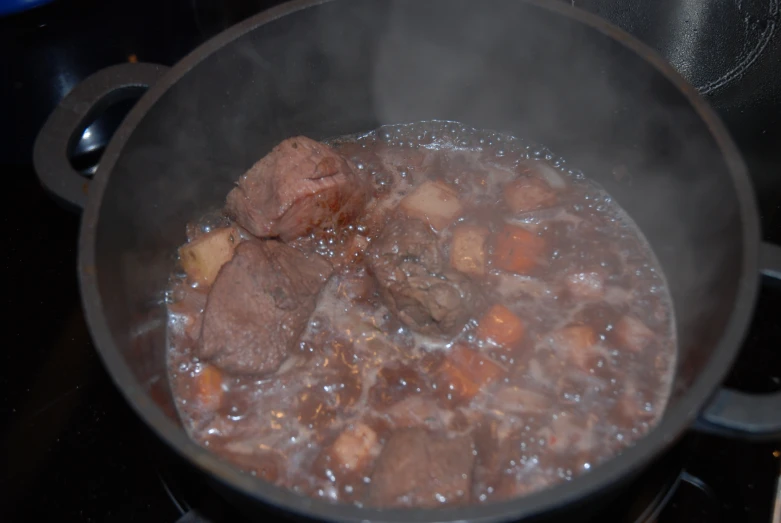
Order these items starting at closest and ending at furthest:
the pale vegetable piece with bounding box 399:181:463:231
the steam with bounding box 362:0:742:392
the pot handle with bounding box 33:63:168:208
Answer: the pot handle with bounding box 33:63:168:208, the steam with bounding box 362:0:742:392, the pale vegetable piece with bounding box 399:181:463:231

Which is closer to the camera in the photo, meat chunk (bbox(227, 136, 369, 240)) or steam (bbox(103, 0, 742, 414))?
steam (bbox(103, 0, 742, 414))

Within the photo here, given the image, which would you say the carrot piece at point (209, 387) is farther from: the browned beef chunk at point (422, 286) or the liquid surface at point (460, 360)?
the browned beef chunk at point (422, 286)

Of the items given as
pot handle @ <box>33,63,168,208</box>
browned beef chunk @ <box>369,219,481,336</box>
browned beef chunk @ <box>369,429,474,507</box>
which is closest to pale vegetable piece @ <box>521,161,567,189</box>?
browned beef chunk @ <box>369,219,481,336</box>

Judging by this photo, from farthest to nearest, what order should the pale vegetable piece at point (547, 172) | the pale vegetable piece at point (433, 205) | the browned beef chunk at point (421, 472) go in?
the pale vegetable piece at point (547, 172) → the pale vegetable piece at point (433, 205) → the browned beef chunk at point (421, 472)

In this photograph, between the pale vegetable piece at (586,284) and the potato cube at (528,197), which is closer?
the pale vegetable piece at (586,284)

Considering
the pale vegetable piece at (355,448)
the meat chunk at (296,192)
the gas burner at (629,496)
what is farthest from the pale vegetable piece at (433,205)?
the gas burner at (629,496)

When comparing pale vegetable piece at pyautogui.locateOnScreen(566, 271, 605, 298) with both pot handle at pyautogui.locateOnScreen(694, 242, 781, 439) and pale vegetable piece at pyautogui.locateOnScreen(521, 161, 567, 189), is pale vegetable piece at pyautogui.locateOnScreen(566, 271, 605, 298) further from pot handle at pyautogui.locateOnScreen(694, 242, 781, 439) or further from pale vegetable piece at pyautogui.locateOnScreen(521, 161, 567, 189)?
pot handle at pyautogui.locateOnScreen(694, 242, 781, 439)

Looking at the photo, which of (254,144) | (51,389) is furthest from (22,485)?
(254,144)
